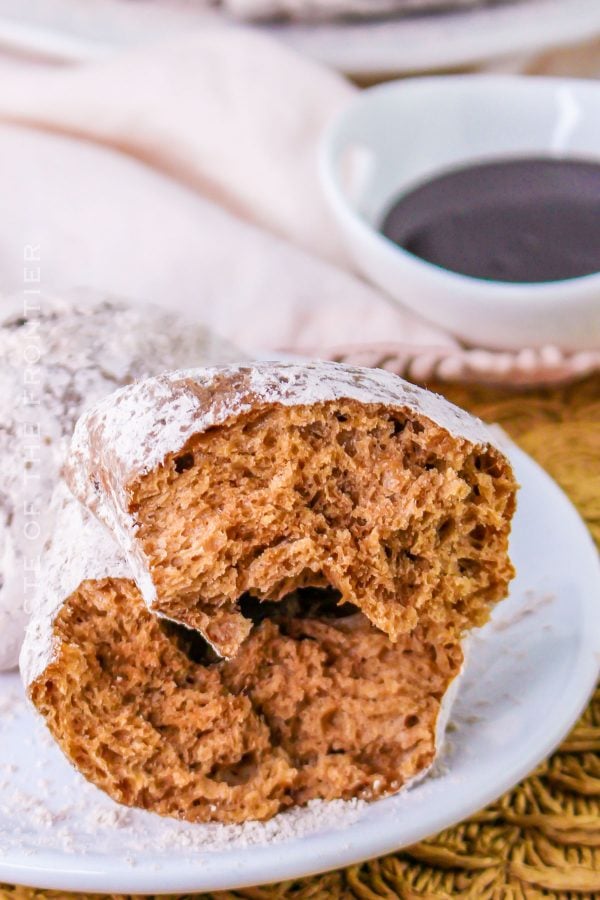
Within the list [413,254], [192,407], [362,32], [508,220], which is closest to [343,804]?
[192,407]

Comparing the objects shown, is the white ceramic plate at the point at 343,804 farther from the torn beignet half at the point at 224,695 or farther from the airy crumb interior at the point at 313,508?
the airy crumb interior at the point at 313,508

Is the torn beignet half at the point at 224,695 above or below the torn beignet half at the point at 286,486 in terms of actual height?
below

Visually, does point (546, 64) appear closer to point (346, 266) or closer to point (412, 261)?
point (346, 266)

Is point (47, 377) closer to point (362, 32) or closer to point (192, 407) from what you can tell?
point (192, 407)

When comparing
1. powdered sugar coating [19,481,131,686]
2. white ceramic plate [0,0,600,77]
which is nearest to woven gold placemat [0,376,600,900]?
powdered sugar coating [19,481,131,686]

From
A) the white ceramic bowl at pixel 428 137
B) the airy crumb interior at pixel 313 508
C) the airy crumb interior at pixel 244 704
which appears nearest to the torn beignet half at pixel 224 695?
the airy crumb interior at pixel 244 704

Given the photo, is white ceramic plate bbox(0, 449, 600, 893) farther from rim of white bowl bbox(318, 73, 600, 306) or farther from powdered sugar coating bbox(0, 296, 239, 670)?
rim of white bowl bbox(318, 73, 600, 306)
